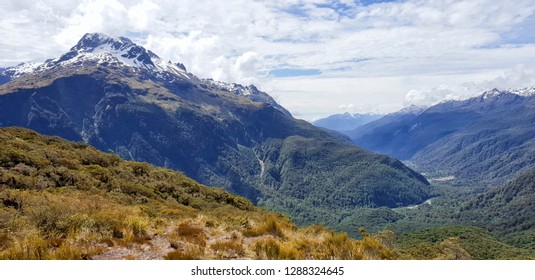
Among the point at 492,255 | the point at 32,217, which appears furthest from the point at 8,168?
the point at 492,255

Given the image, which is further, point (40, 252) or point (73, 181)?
point (73, 181)

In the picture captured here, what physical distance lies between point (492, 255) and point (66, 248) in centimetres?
13289

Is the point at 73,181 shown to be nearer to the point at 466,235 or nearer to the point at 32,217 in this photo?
the point at 32,217

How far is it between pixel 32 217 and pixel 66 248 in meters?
5.10

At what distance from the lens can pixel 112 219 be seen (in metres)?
15.2

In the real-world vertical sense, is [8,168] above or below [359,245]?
above
